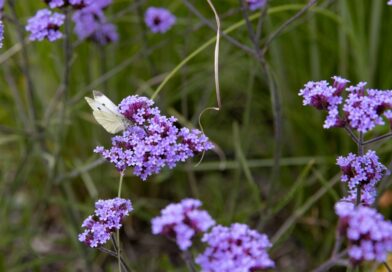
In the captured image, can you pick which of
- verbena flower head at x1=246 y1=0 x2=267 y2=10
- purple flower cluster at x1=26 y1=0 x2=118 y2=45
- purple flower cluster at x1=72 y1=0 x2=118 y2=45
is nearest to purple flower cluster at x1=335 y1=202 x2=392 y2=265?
purple flower cluster at x1=26 y1=0 x2=118 y2=45

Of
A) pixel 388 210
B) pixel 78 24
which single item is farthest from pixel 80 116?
pixel 388 210

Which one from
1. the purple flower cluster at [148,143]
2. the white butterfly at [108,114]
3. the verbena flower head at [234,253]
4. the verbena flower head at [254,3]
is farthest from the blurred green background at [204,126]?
the verbena flower head at [234,253]

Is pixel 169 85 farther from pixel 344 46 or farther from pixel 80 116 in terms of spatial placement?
pixel 344 46

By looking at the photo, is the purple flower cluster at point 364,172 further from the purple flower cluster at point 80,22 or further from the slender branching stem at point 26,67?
the slender branching stem at point 26,67

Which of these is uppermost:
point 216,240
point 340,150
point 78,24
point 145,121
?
point 78,24

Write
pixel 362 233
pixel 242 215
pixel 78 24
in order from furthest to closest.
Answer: pixel 78 24, pixel 242 215, pixel 362 233

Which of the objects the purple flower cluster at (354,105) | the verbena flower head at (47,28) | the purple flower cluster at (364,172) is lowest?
the purple flower cluster at (364,172)

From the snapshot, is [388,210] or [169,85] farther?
[169,85]
